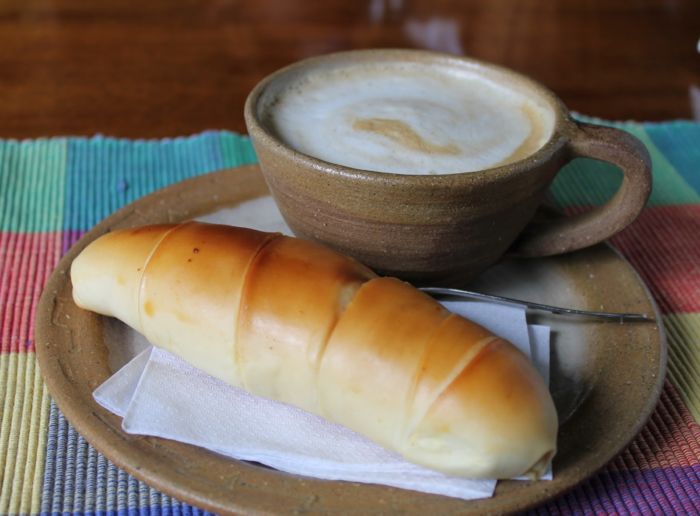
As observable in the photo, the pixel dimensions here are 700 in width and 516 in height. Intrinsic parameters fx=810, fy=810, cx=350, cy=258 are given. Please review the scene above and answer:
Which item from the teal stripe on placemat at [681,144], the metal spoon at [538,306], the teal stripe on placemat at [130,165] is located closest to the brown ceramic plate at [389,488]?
the metal spoon at [538,306]

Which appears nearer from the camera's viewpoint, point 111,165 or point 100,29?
point 111,165

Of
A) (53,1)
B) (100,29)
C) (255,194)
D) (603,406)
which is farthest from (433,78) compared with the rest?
(53,1)

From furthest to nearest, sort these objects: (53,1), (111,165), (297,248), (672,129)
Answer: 1. (53,1)
2. (672,129)
3. (111,165)
4. (297,248)

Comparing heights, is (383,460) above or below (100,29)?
above

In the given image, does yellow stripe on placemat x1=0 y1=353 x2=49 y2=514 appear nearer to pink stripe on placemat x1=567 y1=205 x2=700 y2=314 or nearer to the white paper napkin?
the white paper napkin

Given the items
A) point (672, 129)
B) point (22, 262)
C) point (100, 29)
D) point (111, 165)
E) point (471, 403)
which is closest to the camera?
point (471, 403)

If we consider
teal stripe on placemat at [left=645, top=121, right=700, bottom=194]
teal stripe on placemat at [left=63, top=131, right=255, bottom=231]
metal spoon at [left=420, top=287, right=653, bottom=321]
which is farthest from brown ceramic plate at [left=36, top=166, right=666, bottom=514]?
teal stripe on placemat at [left=645, top=121, right=700, bottom=194]

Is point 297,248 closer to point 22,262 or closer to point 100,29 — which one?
point 22,262
